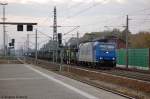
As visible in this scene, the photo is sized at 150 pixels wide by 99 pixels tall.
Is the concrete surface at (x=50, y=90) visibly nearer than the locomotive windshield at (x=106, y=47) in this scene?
Yes

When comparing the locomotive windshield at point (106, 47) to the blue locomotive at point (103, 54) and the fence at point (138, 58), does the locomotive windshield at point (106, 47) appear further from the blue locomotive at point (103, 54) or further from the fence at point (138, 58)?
the fence at point (138, 58)

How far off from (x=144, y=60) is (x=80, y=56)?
10646 mm

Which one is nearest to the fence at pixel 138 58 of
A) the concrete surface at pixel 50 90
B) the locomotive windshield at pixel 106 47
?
the locomotive windshield at pixel 106 47

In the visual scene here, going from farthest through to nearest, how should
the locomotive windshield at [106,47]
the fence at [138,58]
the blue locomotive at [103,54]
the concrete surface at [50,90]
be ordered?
1. the fence at [138,58]
2. the locomotive windshield at [106,47]
3. the blue locomotive at [103,54]
4. the concrete surface at [50,90]

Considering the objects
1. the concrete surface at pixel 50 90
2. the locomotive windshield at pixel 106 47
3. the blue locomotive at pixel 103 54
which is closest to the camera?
the concrete surface at pixel 50 90

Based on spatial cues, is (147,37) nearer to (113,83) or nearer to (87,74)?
(87,74)

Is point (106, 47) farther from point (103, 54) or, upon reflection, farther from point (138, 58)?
point (138, 58)

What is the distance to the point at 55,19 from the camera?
226 feet

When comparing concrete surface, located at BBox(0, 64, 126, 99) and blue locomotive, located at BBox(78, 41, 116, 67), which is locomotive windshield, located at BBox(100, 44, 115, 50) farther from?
concrete surface, located at BBox(0, 64, 126, 99)

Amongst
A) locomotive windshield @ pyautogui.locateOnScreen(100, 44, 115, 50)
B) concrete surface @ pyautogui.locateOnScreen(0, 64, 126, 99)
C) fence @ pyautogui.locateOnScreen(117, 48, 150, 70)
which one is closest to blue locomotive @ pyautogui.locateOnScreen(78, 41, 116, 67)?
locomotive windshield @ pyautogui.locateOnScreen(100, 44, 115, 50)

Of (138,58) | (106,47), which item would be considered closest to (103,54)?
(106,47)

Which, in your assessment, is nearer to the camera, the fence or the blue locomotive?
the blue locomotive

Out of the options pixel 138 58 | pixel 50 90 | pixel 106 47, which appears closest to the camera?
A: pixel 50 90

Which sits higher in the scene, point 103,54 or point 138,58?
point 103,54
